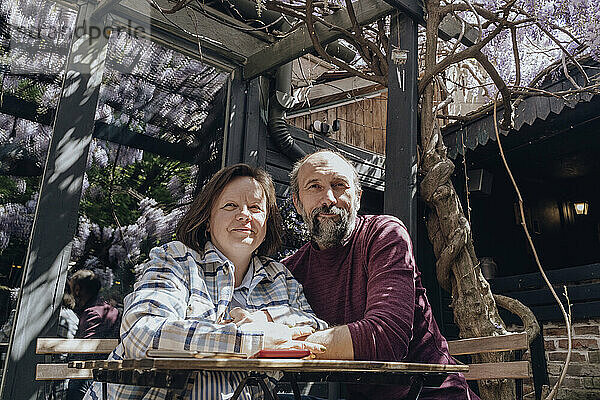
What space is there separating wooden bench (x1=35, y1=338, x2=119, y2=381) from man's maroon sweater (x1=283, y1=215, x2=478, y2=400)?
79cm

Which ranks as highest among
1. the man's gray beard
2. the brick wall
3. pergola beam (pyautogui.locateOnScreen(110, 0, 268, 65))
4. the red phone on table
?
pergola beam (pyautogui.locateOnScreen(110, 0, 268, 65))

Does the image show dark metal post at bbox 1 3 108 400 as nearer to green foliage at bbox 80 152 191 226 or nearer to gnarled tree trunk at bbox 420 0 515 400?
green foliage at bbox 80 152 191 226

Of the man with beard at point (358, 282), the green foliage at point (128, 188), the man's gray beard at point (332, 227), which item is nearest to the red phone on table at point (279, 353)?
the man with beard at point (358, 282)

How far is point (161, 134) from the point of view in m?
3.44

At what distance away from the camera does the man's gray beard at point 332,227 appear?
186 cm

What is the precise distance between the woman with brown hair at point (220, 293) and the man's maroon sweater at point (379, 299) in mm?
103

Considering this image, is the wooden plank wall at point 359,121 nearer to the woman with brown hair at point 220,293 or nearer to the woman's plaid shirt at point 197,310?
the woman with brown hair at point 220,293

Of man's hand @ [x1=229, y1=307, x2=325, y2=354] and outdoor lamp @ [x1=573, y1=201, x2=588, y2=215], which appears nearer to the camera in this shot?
man's hand @ [x1=229, y1=307, x2=325, y2=354]

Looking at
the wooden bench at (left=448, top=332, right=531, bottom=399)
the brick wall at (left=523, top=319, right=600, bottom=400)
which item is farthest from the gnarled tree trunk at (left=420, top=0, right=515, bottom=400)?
the brick wall at (left=523, top=319, right=600, bottom=400)

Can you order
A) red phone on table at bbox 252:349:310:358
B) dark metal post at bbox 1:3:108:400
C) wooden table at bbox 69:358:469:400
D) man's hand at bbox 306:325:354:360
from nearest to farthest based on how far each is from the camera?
wooden table at bbox 69:358:469:400, red phone on table at bbox 252:349:310:358, man's hand at bbox 306:325:354:360, dark metal post at bbox 1:3:108:400

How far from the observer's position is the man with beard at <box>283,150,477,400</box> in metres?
1.41

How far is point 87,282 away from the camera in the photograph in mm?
2840

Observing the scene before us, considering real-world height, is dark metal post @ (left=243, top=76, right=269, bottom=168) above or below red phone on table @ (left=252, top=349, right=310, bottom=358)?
above

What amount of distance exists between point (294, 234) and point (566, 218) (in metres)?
4.01
